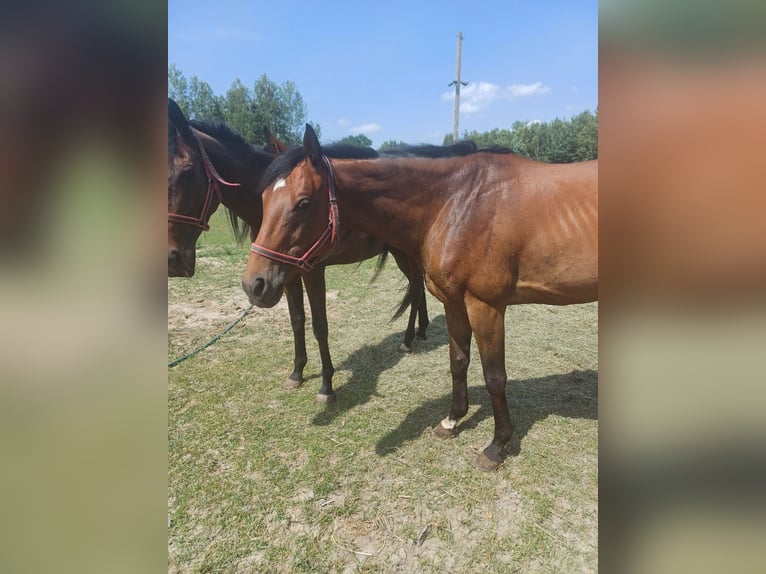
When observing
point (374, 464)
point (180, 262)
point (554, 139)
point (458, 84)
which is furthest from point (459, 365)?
point (554, 139)

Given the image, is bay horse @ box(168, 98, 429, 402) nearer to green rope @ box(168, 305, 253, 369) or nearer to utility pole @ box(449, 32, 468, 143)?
green rope @ box(168, 305, 253, 369)

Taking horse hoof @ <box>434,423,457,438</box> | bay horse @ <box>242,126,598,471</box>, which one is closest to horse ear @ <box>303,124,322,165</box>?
bay horse @ <box>242,126,598,471</box>

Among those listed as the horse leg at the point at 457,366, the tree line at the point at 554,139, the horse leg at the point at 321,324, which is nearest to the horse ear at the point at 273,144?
the horse leg at the point at 321,324

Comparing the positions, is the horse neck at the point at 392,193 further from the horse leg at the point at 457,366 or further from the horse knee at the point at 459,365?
the horse knee at the point at 459,365

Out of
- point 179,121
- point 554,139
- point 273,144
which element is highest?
point 554,139

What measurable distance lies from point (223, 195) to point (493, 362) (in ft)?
7.95

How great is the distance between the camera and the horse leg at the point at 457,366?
114 inches

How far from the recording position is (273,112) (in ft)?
149

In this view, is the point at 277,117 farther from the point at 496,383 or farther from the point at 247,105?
the point at 496,383

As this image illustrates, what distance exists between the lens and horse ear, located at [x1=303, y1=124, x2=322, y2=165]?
2.26m

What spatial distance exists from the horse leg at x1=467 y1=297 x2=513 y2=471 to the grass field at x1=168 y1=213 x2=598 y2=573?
0.13 m

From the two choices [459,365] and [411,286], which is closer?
[459,365]

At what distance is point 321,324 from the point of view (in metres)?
3.57
